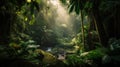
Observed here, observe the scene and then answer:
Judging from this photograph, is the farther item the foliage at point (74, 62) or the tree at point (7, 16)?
the tree at point (7, 16)

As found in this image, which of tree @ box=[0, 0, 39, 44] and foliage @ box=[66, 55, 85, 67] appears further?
tree @ box=[0, 0, 39, 44]

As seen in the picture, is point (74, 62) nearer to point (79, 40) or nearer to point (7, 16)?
point (79, 40)

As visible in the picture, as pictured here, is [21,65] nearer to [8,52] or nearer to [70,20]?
[8,52]

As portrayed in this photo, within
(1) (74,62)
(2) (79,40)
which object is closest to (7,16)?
(2) (79,40)

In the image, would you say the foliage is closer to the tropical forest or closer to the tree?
the tropical forest

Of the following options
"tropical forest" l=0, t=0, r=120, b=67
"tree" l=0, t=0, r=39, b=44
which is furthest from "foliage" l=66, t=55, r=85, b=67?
"tree" l=0, t=0, r=39, b=44

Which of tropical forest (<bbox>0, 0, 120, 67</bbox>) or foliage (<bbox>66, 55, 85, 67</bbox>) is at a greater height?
tropical forest (<bbox>0, 0, 120, 67</bbox>)

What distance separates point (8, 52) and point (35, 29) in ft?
43.5

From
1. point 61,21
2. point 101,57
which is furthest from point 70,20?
point 101,57

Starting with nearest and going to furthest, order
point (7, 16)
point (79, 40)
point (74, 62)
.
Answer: point (74, 62) → point (7, 16) → point (79, 40)

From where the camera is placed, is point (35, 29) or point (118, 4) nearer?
point (118, 4)

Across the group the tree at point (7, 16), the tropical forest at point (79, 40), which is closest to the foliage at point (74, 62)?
the tropical forest at point (79, 40)

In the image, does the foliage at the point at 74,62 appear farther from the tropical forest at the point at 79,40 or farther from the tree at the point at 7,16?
the tree at the point at 7,16

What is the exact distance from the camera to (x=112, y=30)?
1006cm
